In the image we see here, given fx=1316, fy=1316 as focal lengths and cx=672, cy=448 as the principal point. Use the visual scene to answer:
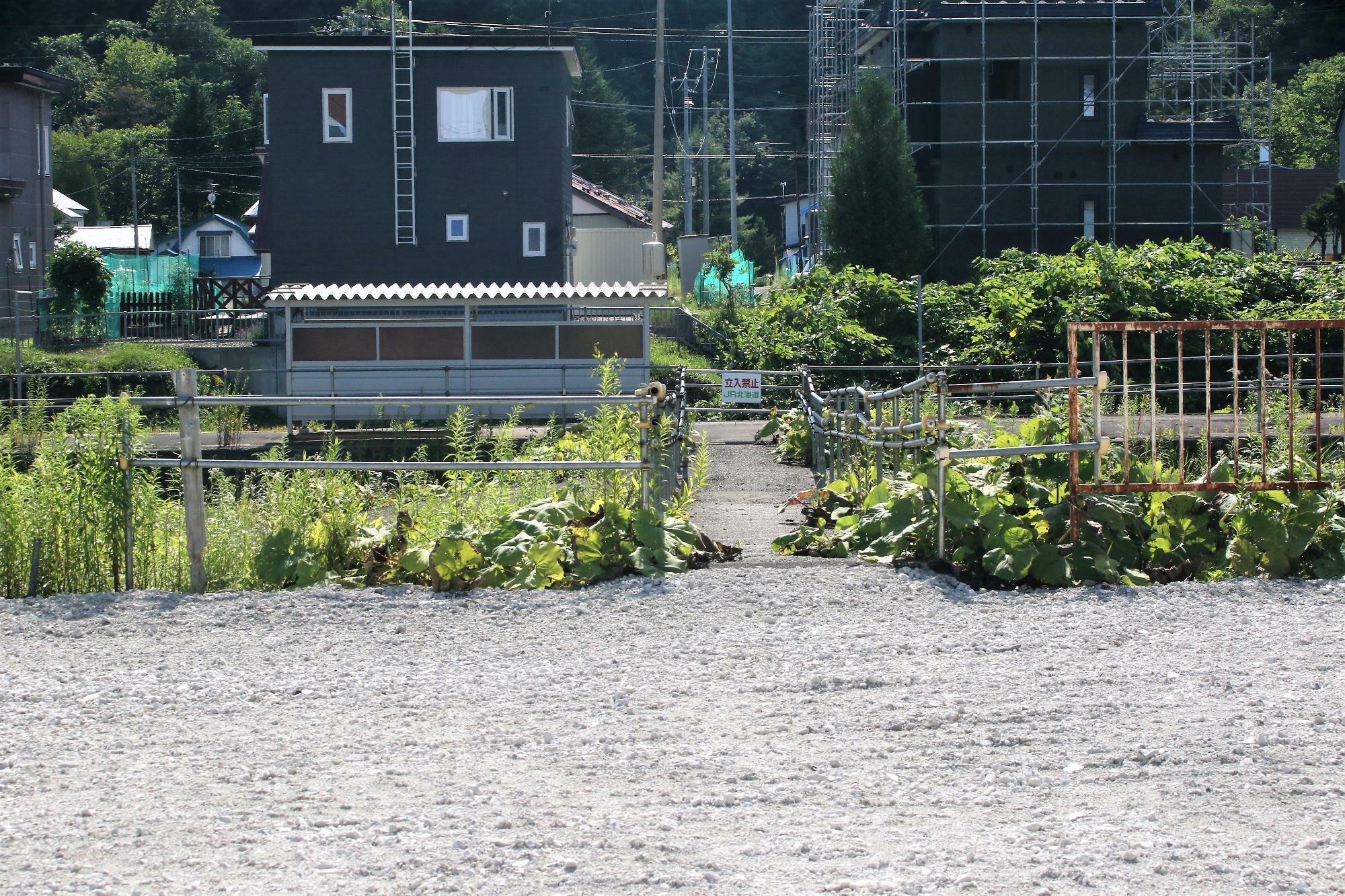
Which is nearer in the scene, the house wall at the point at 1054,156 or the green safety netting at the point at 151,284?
the house wall at the point at 1054,156

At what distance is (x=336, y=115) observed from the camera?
3472cm

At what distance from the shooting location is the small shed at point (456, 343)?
2534cm

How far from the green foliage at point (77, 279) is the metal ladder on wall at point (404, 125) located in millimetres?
9618

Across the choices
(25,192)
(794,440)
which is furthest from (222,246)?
(794,440)

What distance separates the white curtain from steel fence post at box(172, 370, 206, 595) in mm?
28204

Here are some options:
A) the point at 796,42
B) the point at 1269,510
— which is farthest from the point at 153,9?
the point at 1269,510

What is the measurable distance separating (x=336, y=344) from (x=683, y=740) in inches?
855

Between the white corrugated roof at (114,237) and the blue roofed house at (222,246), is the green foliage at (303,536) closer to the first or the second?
the white corrugated roof at (114,237)

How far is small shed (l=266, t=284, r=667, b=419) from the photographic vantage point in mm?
25344

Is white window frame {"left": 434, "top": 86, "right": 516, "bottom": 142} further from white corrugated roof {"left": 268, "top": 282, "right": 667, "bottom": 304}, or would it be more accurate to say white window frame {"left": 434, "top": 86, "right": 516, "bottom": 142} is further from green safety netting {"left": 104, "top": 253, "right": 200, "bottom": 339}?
green safety netting {"left": 104, "top": 253, "right": 200, "bottom": 339}

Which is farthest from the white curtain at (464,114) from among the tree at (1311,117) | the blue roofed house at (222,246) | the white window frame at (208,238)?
the tree at (1311,117)

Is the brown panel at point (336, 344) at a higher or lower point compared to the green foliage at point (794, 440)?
higher

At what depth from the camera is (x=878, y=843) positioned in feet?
13.0

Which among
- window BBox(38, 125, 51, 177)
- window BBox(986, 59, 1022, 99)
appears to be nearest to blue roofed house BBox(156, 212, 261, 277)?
window BBox(38, 125, 51, 177)
